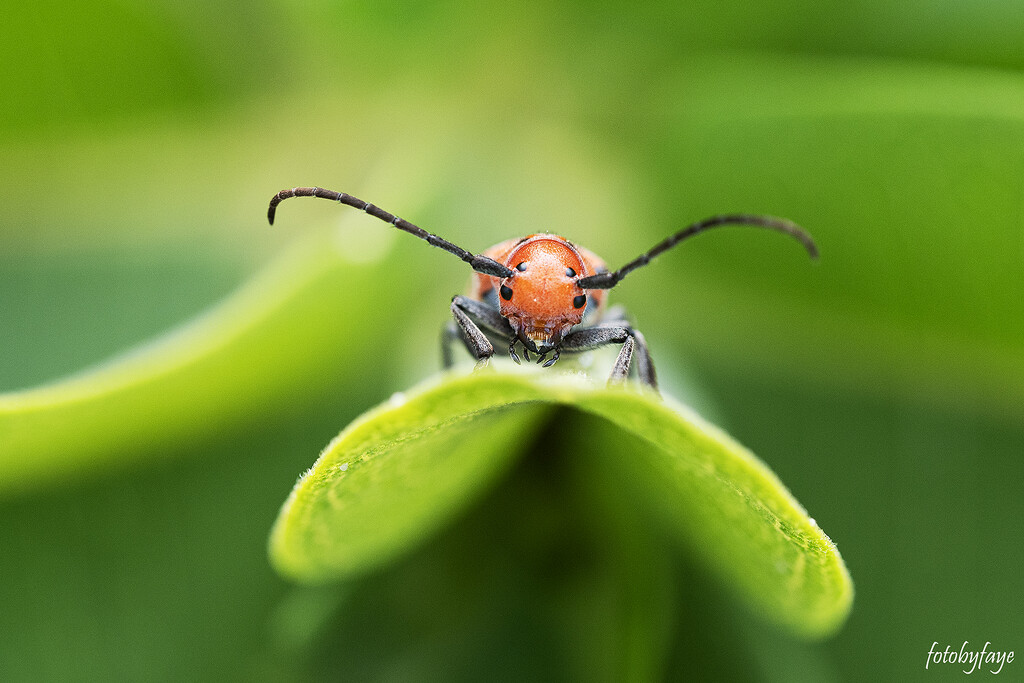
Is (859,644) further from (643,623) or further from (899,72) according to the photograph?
(899,72)

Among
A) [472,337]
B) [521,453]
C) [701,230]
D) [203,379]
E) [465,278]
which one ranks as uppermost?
[465,278]

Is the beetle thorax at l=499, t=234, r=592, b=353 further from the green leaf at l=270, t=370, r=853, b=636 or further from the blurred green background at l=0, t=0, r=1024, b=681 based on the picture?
the green leaf at l=270, t=370, r=853, b=636

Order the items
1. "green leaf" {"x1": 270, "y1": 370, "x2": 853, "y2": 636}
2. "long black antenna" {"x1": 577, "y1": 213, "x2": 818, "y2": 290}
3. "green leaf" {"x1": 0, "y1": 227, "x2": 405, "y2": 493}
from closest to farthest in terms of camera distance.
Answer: "green leaf" {"x1": 270, "y1": 370, "x2": 853, "y2": 636} → "green leaf" {"x1": 0, "y1": 227, "x2": 405, "y2": 493} → "long black antenna" {"x1": 577, "y1": 213, "x2": 818, "y2": 290}

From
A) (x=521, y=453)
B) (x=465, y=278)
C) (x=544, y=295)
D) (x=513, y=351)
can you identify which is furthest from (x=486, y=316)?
(x=521, y=453)
